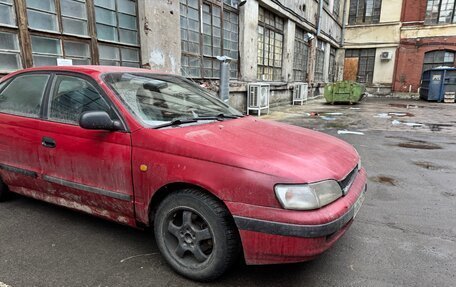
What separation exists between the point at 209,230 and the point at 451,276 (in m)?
1.90

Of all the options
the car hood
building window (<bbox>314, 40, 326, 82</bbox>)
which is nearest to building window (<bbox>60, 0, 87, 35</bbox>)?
the car hood

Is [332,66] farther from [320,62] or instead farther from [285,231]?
[285,231]

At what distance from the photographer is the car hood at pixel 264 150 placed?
2.08 metres

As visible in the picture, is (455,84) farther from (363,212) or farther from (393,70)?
(363,212)

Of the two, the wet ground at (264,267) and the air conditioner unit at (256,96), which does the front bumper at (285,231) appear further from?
the air conditioner unit at (256,96)

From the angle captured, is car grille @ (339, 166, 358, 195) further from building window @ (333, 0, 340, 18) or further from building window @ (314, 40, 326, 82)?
building window @ (333, 0, 340, 18)

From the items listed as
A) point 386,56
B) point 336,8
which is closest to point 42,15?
point 336,8

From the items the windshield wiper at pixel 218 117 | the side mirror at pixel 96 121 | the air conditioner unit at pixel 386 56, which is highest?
the air conditioner unit at pixel 386 56

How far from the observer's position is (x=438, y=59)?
24.2m

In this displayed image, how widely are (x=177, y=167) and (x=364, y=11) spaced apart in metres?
29.2

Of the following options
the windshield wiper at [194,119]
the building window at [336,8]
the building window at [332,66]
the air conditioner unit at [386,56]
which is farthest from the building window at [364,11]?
the windshield wiper at [194,119]

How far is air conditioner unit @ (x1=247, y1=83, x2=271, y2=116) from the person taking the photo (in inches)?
472

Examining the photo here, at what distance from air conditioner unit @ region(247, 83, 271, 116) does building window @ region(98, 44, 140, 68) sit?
209 inches

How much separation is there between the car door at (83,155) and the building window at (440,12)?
28474mm
